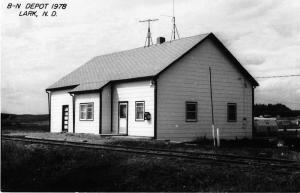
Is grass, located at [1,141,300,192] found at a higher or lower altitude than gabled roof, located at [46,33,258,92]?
lower

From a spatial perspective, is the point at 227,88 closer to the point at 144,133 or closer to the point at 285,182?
the point at 144,133

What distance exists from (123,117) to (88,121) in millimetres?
2905

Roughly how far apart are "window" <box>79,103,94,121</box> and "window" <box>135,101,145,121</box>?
3.76m

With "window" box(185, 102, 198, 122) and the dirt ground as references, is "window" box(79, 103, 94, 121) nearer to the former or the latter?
the dirt ground

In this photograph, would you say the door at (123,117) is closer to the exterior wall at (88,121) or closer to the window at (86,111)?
the exterior wall at (88,121)

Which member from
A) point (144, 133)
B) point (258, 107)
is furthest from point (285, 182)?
point (258, 107)

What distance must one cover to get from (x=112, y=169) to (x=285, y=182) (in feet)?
15.2

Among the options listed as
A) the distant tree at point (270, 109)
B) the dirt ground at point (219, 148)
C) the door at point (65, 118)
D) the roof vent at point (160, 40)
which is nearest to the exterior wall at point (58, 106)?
the door at point (65, 118)

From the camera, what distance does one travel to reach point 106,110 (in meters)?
26.5

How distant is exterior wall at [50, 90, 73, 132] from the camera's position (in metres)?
30.7

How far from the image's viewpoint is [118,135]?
82.7 ft

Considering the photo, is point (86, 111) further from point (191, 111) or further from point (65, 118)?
point (191, 111)

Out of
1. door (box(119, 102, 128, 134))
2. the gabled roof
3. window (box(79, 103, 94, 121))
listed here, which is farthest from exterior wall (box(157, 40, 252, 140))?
window (box(79, 103, 94, 121))

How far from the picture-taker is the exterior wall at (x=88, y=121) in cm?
2669
